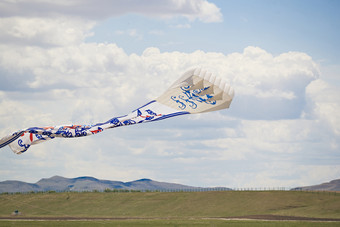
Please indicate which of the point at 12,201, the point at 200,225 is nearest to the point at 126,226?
the point at 200,225

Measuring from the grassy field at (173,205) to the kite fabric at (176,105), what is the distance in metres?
36.6

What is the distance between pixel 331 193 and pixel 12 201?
2404 inches

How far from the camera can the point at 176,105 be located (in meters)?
26.0

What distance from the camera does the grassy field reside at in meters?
70.1

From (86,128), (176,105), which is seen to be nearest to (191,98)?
(176,105)

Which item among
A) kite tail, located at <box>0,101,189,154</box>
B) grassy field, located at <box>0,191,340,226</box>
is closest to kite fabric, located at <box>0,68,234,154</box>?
kite tail, located at <box>0,101,189,154</box>

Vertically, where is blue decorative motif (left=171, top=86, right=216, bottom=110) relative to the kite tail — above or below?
above

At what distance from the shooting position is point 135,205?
284ft

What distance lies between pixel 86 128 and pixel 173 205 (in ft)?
198

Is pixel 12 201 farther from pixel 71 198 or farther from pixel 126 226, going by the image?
pixel 126 226

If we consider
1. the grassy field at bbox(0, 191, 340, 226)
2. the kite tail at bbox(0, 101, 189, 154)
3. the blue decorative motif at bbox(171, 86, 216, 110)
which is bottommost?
the grassy field at bbox(0, 191, 340, 226)

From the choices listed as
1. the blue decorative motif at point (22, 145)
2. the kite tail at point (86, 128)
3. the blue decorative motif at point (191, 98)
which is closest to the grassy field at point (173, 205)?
the blue decorative motif at point (22, 145)

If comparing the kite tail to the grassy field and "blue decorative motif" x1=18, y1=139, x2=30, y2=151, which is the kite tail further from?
the grassy field

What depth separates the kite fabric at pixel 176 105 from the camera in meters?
25.2
